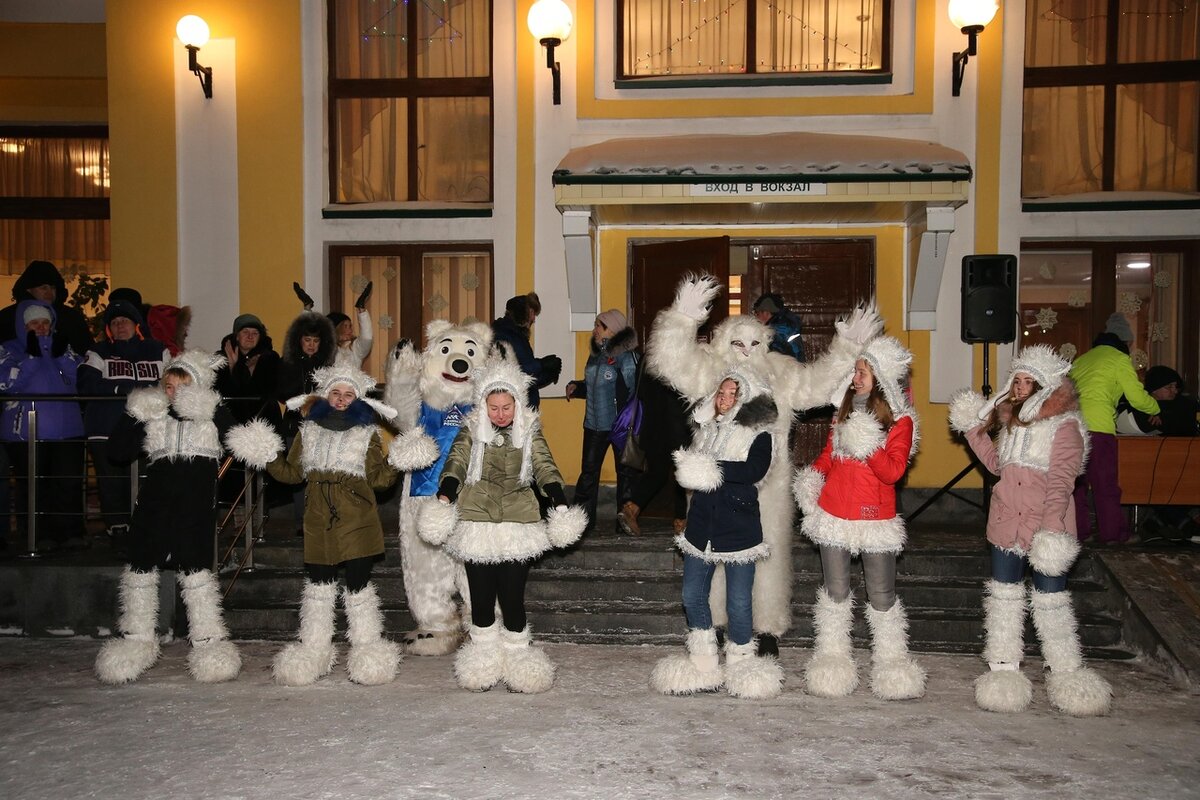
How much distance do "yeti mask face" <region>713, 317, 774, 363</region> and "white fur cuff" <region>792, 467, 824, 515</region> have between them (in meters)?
0.83

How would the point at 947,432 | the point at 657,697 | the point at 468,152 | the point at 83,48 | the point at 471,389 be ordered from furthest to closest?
the point at 83,48 → the point at 468,152 → the point at 947,432 → the point at 471,389 → the point at 657,697

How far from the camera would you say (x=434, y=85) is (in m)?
10.6

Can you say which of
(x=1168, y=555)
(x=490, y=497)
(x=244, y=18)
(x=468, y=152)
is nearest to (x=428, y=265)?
(x=468, y=152)

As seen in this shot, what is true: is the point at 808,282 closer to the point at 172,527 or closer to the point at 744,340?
the point at 744,340

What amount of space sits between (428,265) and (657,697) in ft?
19.6

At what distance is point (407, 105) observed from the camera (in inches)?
420

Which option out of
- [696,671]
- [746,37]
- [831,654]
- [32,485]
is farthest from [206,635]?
[746,37]

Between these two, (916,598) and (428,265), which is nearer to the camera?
(916,598)

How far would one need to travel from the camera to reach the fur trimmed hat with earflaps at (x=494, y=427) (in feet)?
19.8

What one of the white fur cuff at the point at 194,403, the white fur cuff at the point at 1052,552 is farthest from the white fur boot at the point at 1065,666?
the white fur cuff at the point at 194,403

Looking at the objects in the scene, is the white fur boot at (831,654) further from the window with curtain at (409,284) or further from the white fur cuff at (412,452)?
the window with curtain at (409,284)

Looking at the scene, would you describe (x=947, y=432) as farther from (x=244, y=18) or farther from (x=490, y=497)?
(x=244, y=18)

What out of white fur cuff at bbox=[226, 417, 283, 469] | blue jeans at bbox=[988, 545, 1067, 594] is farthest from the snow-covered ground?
white fur cuff at bbox=[226, 417, 283, 469]

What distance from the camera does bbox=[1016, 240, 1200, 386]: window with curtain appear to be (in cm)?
1008
